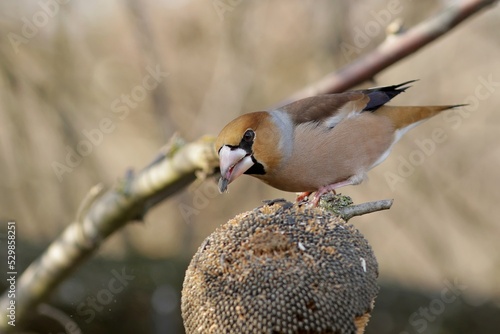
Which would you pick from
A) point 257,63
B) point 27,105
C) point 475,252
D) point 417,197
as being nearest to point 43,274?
point 27,105

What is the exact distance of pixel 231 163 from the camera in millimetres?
Answer: 3201

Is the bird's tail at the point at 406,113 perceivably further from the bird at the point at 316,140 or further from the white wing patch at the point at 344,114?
the white wing patch at the point at 344,114

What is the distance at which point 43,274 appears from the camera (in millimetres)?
5242

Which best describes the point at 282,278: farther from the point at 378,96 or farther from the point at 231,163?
the point at 378,96

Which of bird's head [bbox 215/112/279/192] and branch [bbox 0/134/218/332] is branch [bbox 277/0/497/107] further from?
bird's head [bbox 215/112/279/192]

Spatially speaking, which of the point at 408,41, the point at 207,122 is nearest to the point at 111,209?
the point at 408,41

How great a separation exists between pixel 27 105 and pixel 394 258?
5439 millimetres

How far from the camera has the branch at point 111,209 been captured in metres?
4.66

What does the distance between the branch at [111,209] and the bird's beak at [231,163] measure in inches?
39.9

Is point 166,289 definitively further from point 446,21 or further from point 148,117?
point 446,21

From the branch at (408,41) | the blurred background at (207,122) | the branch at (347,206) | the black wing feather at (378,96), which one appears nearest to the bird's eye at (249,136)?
the branch at (347,206)

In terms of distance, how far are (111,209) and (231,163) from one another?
1.95 m

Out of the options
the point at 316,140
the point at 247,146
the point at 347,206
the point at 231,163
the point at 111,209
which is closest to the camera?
the point at 347,206

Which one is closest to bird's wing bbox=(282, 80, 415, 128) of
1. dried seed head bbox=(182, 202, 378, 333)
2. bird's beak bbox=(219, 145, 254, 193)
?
bird's beak bbox=(219, 145, 254, 193)
